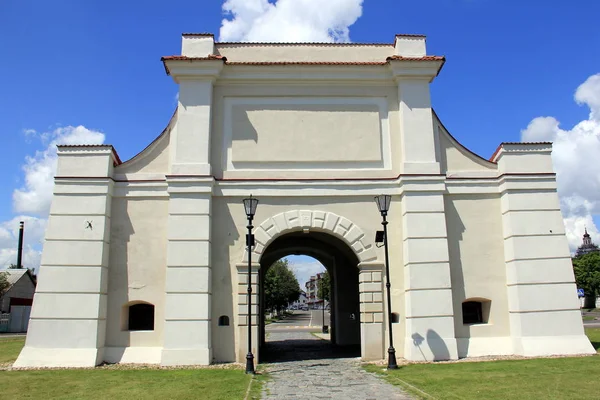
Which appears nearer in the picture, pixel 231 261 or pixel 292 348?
pixel 231 261

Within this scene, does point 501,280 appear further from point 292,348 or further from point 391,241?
point 292,348

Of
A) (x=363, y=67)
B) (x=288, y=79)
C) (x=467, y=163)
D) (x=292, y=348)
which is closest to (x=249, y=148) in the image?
(x=288, y=79)

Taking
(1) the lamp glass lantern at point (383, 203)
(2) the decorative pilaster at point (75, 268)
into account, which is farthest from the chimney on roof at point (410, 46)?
(2) the decorative pilaster at point (75, 268)

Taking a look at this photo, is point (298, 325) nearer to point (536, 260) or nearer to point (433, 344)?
point (433, 344)

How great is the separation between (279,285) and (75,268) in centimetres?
4671

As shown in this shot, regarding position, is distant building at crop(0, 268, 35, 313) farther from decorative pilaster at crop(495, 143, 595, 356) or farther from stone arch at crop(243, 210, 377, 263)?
decorative pilaster at crop(495, 143, 595, 356)

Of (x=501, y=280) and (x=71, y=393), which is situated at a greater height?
(x=501, y=280)

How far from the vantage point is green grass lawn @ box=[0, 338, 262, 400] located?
9625mm

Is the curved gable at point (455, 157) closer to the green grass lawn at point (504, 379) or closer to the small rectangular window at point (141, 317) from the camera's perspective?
the green grass lawn at point (504, 379)

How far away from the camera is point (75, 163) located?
15.2 meters

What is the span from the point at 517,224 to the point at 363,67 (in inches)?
258

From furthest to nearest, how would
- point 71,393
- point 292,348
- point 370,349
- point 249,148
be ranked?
point 292,348 → point 249,148 → point 370,349 → point 71,393

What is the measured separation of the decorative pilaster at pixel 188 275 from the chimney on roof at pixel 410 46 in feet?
23.4

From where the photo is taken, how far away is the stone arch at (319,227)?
49.0ft
